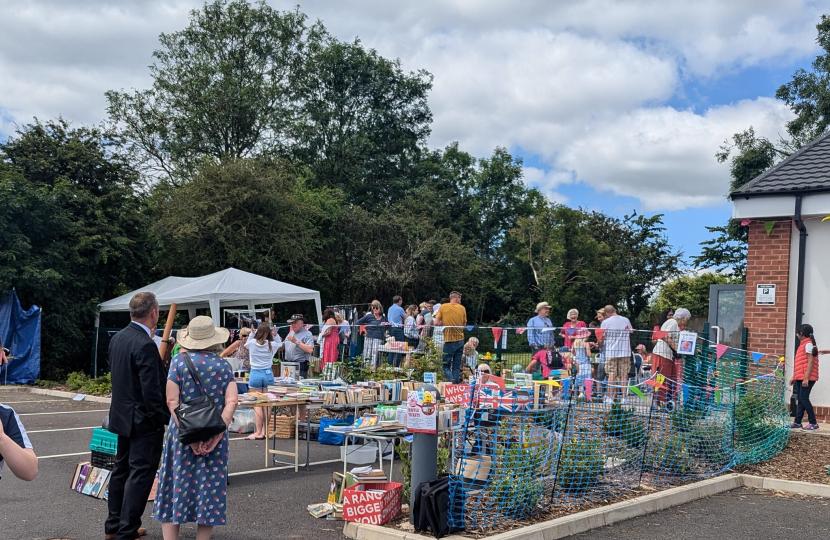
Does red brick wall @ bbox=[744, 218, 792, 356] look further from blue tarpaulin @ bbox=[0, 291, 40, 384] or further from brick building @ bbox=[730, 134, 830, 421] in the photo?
blue tarpaulin @ bbox=[0, 291, 40, 384]

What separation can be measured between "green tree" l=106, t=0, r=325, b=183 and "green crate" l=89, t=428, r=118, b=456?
31.9 meters

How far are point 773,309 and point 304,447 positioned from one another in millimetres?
8261

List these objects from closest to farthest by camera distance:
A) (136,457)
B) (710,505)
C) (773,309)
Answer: (136,457)
(710,505)
(773,309)

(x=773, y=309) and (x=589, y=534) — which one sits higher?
(x=773, y=309)

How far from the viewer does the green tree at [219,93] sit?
131 feet

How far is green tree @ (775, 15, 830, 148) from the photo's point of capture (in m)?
33.1

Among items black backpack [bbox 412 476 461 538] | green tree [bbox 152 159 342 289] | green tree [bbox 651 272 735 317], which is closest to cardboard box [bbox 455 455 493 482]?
black backpack [bbox 412 476 461 538]

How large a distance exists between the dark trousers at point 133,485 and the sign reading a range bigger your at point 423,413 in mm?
1951

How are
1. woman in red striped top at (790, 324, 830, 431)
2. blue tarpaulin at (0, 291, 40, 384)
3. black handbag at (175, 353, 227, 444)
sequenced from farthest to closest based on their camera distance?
blue tarpaulin at (0, 291, 40, 384)
woman in red striped top at (790, 324, 830, 431)
black handbag at (175, 353, 227, 444)

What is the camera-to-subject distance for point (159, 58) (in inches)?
1662

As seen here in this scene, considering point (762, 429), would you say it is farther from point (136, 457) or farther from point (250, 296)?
point (250, 296)

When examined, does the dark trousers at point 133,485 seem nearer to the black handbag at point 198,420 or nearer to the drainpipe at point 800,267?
the black handbag at point 198,420

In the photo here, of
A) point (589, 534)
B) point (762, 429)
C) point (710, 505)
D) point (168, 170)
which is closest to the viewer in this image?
point (589, 534)

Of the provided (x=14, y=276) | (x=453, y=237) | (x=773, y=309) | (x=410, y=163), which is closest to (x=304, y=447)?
(x=773, y=309)
